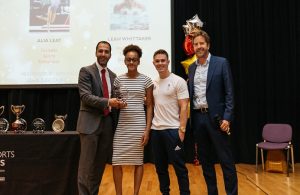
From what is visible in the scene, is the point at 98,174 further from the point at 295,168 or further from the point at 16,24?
the point at 295,168

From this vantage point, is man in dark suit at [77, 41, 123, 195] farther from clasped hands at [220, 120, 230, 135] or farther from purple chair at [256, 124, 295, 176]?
purple chair at [256, 124, 295, 176]

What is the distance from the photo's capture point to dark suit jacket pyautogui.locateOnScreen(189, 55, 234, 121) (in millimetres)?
2688

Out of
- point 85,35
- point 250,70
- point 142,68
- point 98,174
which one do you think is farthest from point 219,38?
point 98,174

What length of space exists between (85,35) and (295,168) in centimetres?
385

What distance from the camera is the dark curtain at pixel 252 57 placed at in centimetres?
540

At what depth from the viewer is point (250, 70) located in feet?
17.9

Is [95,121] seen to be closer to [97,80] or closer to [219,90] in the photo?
[97,80]

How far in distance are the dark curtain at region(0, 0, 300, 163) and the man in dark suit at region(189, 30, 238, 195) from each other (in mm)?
2620

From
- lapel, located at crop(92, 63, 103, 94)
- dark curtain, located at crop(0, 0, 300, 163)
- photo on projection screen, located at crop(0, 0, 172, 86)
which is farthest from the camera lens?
dark curtain, located at crop(0, 0, 300, 163)

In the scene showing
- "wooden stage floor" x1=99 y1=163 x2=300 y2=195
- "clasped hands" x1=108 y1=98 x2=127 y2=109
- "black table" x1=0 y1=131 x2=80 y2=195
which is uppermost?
"clasped hands" x1=108 y1=98 x2=127 y2=109

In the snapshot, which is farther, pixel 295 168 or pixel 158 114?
pixel 295 168

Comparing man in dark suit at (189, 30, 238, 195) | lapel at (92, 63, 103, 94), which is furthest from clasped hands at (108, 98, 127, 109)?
man in dark suit at (189, 30, 238, 195)

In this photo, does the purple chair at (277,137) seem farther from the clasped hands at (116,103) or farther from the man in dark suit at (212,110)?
the clasped hands at (116,103)

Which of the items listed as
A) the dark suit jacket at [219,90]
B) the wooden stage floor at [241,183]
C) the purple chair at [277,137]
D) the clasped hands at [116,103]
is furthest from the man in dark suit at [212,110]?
the purple chair at [277,137]
